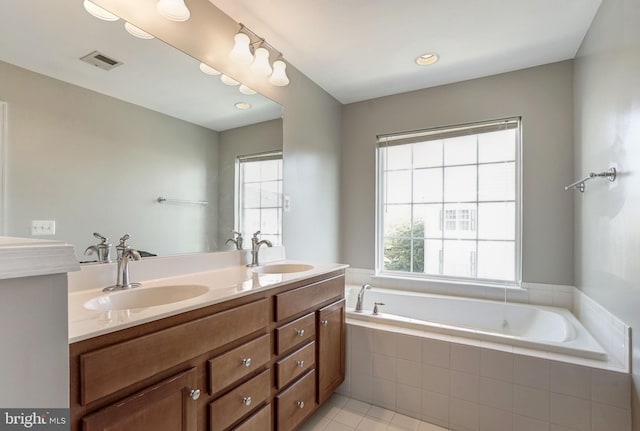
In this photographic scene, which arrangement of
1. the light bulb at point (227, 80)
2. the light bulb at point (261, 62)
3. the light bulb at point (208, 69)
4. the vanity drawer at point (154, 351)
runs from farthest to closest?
the light bulb at point (261, 62)
the light bulb at point (227, 80)
the light bulb at point (208, 69)
the vanity drawer at point (154, 351)

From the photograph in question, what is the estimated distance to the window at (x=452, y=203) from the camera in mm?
2520

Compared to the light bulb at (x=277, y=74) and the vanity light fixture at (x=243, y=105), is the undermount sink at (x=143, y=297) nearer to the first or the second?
the vanity light fixture at (x=243, y=105)

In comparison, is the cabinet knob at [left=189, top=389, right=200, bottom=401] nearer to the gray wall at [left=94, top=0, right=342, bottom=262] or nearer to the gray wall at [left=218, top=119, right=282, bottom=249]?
the gray wall at [left=218, top=119, right=282, bottom=249]

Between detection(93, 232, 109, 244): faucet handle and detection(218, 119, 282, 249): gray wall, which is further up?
detection(218, 119, 282, 249): gray wall

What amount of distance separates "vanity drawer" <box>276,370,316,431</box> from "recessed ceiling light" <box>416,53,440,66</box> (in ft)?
7.55

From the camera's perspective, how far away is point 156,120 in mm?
1533

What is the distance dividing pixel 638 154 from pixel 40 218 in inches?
96.4

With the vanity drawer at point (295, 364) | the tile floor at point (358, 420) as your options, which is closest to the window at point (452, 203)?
the tile floor at point (358, 420)

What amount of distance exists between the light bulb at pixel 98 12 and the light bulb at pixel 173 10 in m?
0.20

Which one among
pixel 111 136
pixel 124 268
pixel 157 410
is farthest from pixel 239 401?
pixel 111 136

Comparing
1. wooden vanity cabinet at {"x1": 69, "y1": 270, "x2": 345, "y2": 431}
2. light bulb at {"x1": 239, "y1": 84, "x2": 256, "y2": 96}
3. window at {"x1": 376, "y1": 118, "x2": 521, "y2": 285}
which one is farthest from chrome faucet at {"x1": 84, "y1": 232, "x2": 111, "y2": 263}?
window at {"x1": 376, "y1": 118, "x2": 521, "y2": 285}

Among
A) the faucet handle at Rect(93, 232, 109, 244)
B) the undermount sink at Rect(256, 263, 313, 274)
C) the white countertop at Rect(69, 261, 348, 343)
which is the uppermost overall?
the faucet handle at Rect(93, 232, 109, 244)

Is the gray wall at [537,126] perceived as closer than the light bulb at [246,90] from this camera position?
No

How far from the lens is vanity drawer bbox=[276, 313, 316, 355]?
4.76 ft
